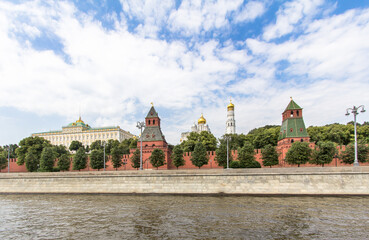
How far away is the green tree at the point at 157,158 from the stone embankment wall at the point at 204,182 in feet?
51.3

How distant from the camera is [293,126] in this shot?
143 feet

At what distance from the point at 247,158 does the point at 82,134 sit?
94.2 m

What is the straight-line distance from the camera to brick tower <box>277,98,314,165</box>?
42688mm

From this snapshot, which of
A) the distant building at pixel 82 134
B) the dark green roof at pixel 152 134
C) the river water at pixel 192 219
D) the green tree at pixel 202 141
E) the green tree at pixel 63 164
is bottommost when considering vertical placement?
the river water at pixel 192 219

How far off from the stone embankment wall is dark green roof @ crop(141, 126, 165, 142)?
65.2ft

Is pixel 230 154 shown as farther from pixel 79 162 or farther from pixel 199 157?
pixel 79 162

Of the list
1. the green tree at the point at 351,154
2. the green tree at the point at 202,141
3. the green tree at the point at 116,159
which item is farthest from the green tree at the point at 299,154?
the green tree at the point at 116,159

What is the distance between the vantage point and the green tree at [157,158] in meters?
42.1

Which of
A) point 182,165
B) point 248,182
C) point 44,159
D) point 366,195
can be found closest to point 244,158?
point 182,165

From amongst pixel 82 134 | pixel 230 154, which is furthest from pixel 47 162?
pixel 82 134

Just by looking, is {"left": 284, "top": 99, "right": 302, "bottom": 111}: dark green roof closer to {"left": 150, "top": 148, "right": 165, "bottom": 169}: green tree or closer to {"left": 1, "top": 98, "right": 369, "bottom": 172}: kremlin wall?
{"left": 1, "top": 98, "right": 369, "bottom": 172}: kremlin wall

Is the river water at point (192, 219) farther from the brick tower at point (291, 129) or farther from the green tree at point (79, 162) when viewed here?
the green tree at point (79, 162)

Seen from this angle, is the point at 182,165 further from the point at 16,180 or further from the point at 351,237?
the point at 351,237

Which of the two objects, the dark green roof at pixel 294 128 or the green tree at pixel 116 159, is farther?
the green tree at pixel 116 159
